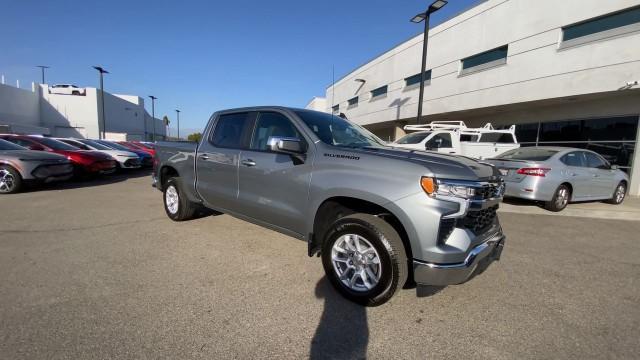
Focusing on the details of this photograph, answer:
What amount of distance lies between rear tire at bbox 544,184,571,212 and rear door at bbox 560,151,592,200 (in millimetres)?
187

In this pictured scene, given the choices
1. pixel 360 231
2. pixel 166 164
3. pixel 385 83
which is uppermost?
pixel 385 83

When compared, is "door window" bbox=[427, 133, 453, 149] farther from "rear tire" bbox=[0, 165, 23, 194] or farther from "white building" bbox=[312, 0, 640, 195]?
"rear tire" bbox=[0, 165, 23, 194]

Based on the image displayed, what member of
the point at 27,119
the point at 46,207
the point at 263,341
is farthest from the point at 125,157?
the point at 27,119

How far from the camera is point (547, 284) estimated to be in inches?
129

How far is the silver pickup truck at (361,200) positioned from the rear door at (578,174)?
5.45 metres

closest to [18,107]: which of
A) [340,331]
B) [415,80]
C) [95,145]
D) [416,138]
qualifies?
[95,145]


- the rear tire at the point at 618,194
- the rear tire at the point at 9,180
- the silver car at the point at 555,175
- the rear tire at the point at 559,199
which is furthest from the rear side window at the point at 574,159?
the rear tire at the point at 9,180

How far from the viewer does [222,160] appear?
408 cm

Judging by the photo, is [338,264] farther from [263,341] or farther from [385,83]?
[385,83]

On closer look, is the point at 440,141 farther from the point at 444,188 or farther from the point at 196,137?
the point at 196,137

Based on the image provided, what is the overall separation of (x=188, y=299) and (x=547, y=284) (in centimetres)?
369

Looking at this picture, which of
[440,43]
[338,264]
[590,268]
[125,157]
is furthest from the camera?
[440,43]

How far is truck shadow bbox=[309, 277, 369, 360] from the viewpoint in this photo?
2.14 m

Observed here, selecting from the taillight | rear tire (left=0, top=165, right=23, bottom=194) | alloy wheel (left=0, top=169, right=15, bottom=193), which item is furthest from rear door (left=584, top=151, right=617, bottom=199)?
alloy wheel (left=0, top=169, right=15, bottom=193)
